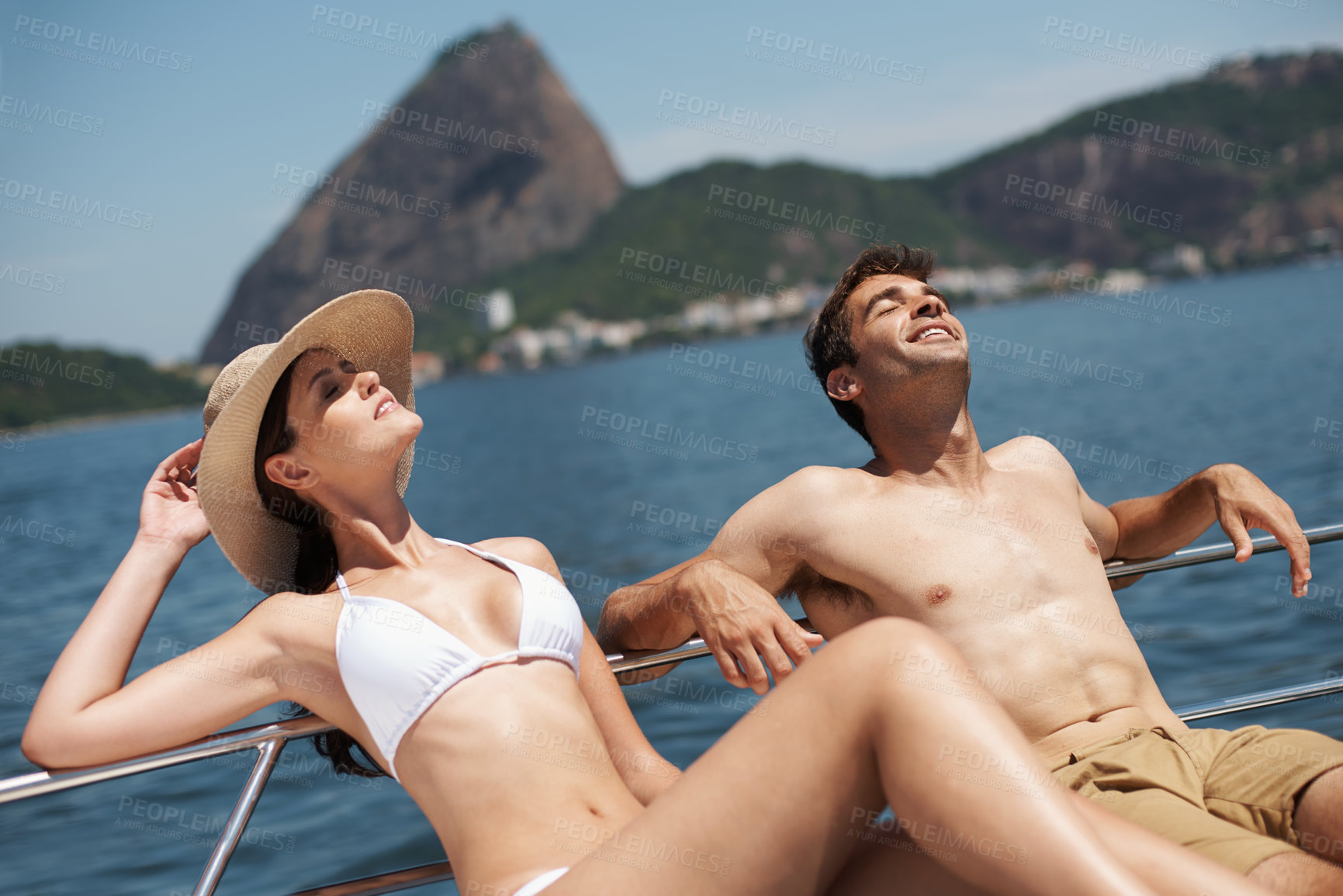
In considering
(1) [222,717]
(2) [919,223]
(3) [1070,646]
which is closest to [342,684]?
(1) [222,717]

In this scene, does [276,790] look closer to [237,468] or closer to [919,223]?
[237,468]

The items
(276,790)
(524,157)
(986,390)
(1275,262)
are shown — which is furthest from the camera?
(524,157)

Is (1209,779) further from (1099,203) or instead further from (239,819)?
(1099,203)

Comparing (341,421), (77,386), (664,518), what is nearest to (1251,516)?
(341,421)

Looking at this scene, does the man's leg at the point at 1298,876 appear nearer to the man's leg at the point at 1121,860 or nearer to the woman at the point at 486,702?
the man's leg at the point at 1121,860

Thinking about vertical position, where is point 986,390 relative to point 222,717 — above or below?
below

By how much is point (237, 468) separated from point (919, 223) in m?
108

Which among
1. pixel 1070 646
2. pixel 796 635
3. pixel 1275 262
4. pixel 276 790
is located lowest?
pixel 1275 262

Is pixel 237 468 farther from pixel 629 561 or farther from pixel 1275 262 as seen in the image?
pixel 1275 262

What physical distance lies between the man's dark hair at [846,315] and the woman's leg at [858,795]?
58.2 inches

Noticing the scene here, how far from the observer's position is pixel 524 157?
15325 cm

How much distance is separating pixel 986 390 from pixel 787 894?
4233 cm

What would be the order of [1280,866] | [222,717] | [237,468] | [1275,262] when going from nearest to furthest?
[1280,866] → [222,717] → [237,468] → [1275,262]

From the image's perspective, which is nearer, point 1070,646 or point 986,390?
point 1070,646
